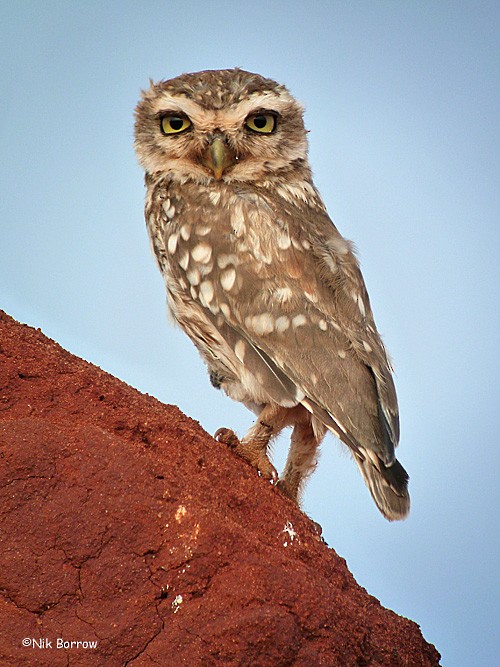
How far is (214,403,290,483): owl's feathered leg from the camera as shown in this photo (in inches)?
158

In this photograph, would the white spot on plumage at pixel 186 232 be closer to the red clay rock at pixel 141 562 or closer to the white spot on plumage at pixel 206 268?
the white spot on plumage at pixel 206 268

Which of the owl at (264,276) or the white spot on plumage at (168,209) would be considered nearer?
the owl at (264,276)

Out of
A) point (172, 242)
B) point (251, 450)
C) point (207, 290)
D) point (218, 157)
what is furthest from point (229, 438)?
point (218, 157)

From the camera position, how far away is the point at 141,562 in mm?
3096

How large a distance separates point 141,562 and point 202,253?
170 cm

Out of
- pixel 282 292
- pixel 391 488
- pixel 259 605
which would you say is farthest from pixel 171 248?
pixel 259 605

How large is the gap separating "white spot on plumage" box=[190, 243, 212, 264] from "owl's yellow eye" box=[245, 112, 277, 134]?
75 centimetres

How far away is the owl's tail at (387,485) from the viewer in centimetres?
375

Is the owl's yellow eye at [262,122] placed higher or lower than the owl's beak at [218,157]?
higher

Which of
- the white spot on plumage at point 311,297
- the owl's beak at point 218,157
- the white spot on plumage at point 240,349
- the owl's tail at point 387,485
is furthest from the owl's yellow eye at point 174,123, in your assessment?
the owl's tail at point 387,485

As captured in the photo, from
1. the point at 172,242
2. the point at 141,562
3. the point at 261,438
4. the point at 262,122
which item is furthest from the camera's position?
the point at 262,122

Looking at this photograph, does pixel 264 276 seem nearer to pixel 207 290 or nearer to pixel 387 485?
pixel 207 290

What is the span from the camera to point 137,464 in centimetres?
327

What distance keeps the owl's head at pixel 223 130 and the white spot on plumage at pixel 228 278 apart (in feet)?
1.91
